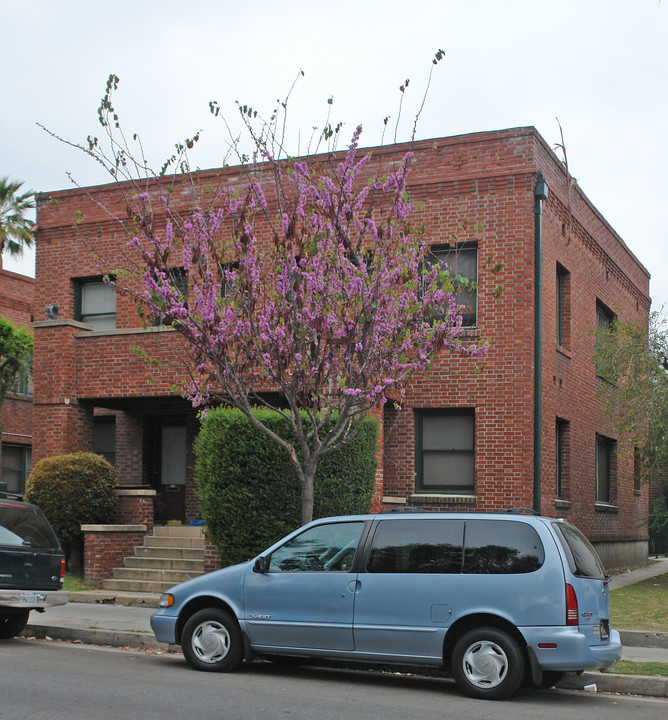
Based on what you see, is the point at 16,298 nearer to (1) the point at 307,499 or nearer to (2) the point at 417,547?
(1) the point at 307,499

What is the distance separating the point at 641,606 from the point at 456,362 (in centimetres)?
520

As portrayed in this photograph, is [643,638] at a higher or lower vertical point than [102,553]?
lower

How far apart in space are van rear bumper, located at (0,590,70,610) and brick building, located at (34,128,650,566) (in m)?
6.04

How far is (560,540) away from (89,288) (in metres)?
14.1

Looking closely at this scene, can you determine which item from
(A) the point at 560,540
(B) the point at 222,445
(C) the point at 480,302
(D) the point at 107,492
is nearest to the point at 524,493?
(C) the point at 480,302

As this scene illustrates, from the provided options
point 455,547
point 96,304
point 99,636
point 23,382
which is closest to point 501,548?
point 455,547

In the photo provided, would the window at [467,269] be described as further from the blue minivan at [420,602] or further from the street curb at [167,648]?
the blue minivan at [420,602]

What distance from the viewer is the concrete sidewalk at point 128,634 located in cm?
940

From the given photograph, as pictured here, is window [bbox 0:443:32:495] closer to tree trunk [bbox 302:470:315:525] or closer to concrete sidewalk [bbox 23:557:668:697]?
concrete sidewalk [bbox 23:557:668:697]

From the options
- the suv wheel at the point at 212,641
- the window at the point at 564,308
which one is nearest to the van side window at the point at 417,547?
the suv wheel at the point at 212,641

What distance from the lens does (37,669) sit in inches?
373

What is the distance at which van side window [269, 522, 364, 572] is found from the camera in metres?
9.40

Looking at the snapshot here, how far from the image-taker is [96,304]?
20.4 metres

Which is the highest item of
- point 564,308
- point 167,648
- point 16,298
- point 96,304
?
point 16,298
